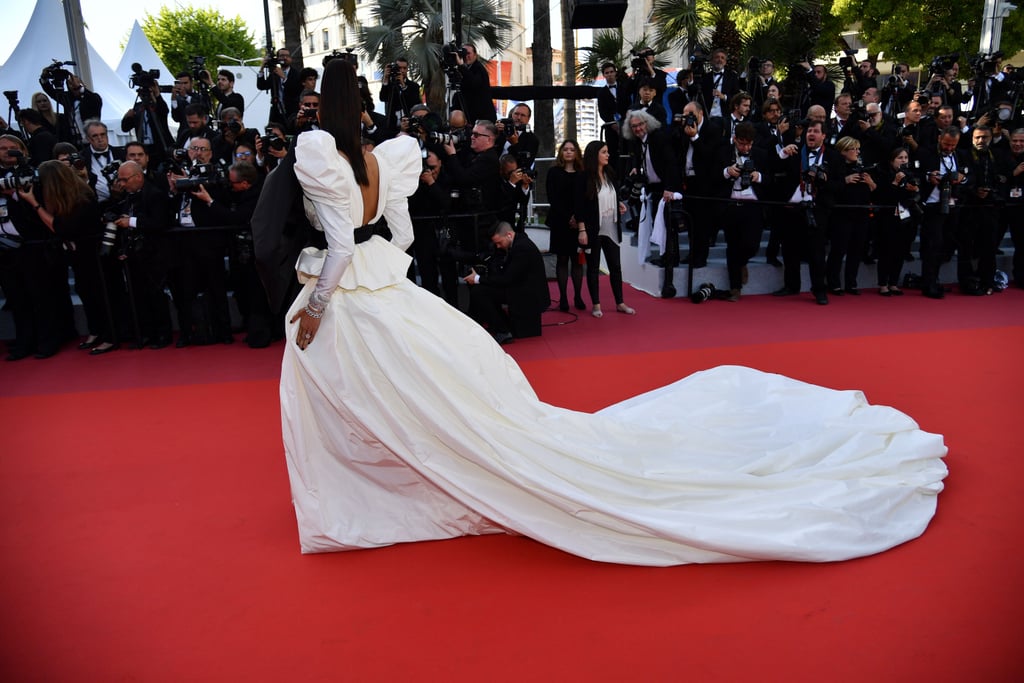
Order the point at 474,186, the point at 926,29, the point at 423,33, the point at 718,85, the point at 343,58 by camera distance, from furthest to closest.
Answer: the point at 926,29
the point at 423,33
the point at 718,85
the point at 474,186
the point at 343,58

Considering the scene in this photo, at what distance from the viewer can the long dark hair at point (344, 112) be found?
287cm

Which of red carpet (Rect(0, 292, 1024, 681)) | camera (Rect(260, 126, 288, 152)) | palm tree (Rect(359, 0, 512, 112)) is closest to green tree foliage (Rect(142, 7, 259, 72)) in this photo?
palm tree (Rect(359, 0, 512, 112))

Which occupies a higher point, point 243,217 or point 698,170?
point 698,170

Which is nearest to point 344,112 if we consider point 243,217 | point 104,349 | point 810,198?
point 243,217

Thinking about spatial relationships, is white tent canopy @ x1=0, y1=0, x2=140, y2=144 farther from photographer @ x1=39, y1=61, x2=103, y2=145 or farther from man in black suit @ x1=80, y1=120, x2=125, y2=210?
man in black suit @ x1=80, y1=120, x2=125, y2=210

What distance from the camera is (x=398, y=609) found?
9.05ft

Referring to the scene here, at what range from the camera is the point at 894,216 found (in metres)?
7.82

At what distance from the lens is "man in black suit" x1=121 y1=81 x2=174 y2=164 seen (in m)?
8.49

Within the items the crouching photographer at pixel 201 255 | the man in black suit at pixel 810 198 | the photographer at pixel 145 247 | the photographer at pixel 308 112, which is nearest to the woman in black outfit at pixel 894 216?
the man in black suit at pixel 810 198

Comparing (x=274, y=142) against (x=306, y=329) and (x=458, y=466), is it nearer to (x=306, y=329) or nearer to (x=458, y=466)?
(x=306, y=329)

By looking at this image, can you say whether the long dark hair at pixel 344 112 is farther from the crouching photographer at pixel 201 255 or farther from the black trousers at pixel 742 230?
the black trousers at pixel 742 230

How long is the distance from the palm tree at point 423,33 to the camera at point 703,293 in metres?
11.1

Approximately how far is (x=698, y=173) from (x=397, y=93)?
3380 mm

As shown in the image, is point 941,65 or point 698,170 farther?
point 941,65
